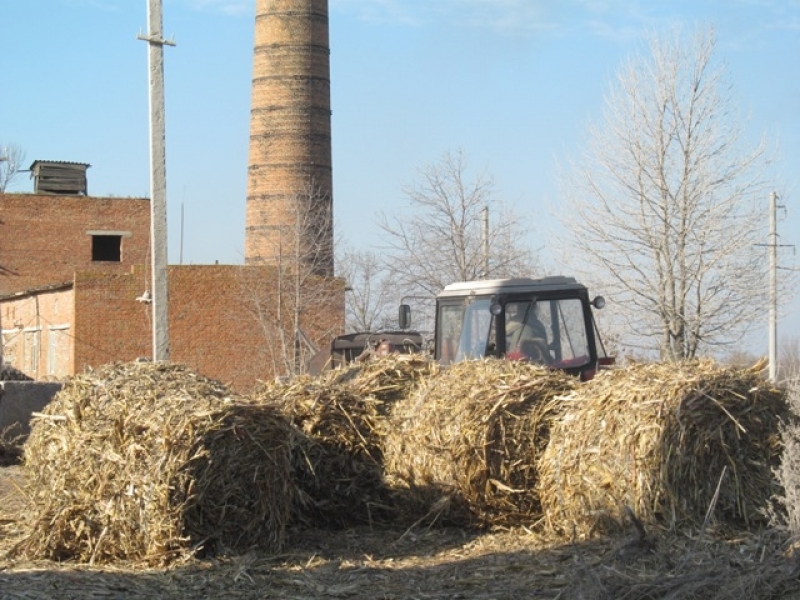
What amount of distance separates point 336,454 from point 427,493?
825 mm

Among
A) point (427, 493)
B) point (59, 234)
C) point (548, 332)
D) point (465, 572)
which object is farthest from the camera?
point (59, 234)

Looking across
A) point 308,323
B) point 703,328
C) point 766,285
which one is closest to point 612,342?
point 703,328

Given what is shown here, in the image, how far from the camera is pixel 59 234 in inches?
1601

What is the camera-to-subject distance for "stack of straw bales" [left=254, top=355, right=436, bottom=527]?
9008 millimetres

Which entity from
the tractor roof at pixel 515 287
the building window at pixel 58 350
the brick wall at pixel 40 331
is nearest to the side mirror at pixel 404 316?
the tractor roof at pixel 515 287

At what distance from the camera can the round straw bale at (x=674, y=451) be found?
7301 mm

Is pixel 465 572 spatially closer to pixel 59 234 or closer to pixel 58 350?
pixel 58 350

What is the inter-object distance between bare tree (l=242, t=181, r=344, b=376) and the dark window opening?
10.2 metres

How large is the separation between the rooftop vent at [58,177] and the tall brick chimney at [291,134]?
12.7 metres

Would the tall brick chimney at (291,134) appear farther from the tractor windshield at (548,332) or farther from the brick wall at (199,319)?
Answer: the tractor windshield at (548,332)

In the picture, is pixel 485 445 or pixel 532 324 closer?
pixel 485 445

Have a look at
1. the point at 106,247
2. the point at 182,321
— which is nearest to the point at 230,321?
the point at 182,321

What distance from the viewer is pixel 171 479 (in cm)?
735

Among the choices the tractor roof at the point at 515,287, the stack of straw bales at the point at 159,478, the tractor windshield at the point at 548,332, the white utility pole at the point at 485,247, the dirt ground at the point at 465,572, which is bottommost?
the dirt ground at the point at 465,572
